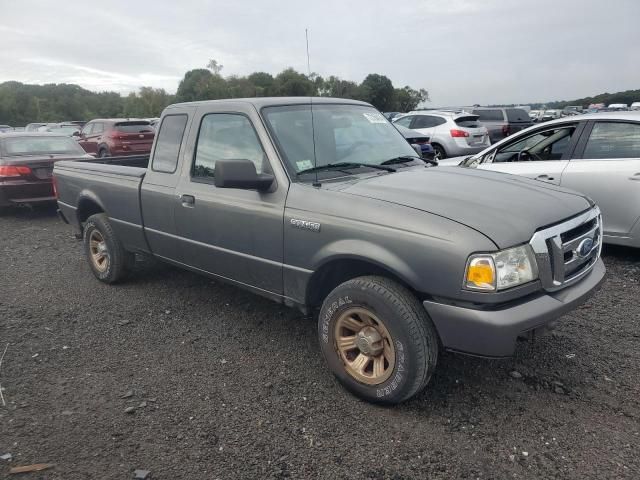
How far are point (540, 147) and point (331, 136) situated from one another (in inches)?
135

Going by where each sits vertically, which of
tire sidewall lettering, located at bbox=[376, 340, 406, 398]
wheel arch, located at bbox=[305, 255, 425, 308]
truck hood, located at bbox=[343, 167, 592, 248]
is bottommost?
tire sidewall lettering, located at bbox=[376, 340, 406, 398]

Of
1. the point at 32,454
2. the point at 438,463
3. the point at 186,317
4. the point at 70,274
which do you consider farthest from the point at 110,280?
the point at 438,463

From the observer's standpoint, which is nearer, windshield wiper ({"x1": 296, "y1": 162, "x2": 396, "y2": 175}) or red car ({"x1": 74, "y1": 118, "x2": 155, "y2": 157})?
windshield wiper ({"x1": 296, "y1": 162, "x2": 396, "y2": 175})

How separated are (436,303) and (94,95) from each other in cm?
8547

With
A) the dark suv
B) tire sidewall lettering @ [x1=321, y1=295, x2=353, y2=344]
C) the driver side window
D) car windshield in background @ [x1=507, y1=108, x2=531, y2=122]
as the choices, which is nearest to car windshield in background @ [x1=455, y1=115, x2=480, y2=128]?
the dark suv

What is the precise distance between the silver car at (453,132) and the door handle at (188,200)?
10.4 m

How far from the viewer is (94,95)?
3027 inches

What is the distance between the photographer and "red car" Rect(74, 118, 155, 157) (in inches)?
603

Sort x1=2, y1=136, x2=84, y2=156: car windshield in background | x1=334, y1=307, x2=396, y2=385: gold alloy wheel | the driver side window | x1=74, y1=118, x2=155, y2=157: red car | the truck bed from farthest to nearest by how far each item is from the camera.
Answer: x1=74, y1=118, x2=155, y2=157: red car, x1=2, y1=136, x2=84, y2=156: car windshield in background, the driver side window, the truck bed, x1=334, y1=307, x2=396, y2=385: gold alloy wheel

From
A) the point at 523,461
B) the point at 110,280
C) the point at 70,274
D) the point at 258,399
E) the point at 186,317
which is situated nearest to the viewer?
the point at 523,461

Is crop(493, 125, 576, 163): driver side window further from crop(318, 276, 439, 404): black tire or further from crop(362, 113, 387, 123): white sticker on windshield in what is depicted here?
crop(318, 276, 439, 404): black tire

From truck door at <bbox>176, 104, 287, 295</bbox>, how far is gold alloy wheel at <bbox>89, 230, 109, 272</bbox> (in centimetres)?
163

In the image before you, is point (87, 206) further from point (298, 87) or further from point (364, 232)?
point (298, 87)

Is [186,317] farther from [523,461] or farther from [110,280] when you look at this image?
[523,461]
